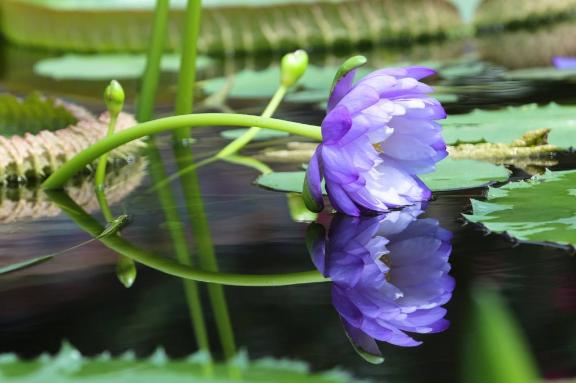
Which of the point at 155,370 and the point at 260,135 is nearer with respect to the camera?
the point at 155,370

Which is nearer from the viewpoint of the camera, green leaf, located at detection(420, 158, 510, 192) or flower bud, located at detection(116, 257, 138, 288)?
flower bud, located at detection(116, 257, 138, 288)

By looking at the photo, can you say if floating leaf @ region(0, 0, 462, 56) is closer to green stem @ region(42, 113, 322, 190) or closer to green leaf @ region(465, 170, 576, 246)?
green stem @ region(42, 113, 322, 190)

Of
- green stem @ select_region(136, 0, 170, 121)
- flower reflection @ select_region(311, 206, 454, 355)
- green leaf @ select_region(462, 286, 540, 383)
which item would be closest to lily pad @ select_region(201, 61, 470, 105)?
green stem @ select_region(136, 0, 170, 121)

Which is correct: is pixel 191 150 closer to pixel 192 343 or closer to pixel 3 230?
pixel 3 230

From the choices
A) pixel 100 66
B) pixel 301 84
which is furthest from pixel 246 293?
pixel 100 66

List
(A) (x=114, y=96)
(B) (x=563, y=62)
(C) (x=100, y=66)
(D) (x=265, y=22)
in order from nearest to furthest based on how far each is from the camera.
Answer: (A) (x=114, y=96)
(B) (x=563, y=62)
(C) (x=100, y=66)
(D) (x=265, y=22)

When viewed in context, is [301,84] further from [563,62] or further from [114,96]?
[114,96]

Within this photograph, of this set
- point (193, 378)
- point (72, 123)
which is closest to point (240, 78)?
point (72, 123)
